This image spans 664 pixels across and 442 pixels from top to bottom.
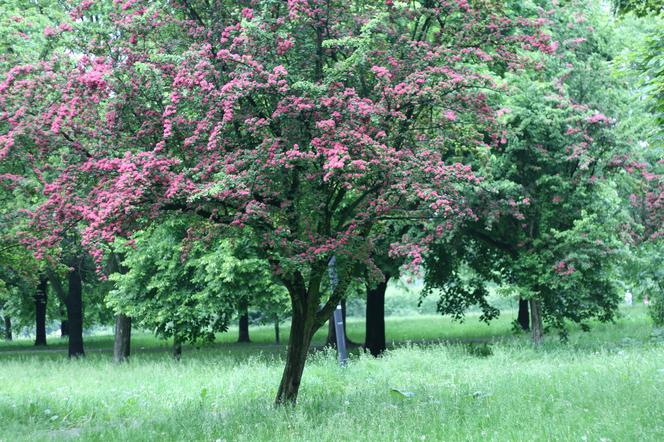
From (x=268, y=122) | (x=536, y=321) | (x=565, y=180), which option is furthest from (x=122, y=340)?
(x=268, y=122)

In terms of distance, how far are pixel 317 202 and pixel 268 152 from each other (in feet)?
4.23

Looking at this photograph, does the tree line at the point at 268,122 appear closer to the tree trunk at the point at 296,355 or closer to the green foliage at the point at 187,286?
the tree trunk at the point at 296,355

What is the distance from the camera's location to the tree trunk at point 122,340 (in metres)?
22.8

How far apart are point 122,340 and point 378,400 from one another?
14913 mm

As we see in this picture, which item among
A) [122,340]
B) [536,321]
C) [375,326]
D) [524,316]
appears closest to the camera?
[536,321]

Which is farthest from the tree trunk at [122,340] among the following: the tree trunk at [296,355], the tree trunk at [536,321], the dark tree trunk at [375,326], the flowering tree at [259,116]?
the flowering tree at [259,116]

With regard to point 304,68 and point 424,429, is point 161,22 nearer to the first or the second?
point 304,68

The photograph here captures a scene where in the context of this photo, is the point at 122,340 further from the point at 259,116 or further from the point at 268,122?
the point at 268,122

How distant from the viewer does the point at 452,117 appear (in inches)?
355

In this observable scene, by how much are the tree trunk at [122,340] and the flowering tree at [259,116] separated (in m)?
14.3

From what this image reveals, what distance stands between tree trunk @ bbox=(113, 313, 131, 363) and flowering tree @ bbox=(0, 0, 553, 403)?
46.8ft

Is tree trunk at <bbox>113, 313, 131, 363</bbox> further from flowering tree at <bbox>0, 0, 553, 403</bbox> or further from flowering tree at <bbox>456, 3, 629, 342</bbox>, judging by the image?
flowering tree at <bbox>0, 0, 553, 403</bbox>

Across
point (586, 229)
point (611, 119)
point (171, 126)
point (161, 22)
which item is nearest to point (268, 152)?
point (171, 126)

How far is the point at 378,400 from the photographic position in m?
10.6
